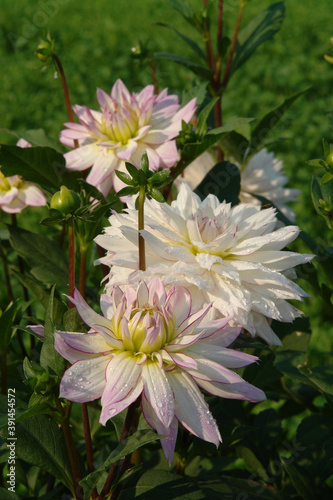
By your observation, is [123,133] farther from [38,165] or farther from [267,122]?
[267,122]

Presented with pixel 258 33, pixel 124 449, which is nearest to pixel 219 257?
pixel 124 449

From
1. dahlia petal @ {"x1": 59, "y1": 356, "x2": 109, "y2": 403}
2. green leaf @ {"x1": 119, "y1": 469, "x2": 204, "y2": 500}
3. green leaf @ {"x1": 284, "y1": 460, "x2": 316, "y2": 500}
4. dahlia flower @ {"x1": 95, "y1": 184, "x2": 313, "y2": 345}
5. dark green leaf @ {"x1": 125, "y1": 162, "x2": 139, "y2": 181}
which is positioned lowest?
green leaf @ {"x1": 284, "y1": 460, "x2": 316, "y2": 500}

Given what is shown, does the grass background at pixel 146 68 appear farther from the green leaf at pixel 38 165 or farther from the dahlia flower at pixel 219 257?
the dahlia flower at pixel 219 257

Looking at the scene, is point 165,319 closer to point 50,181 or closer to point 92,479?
point 92,479

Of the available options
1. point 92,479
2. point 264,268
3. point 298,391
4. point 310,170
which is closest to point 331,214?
point 264,268

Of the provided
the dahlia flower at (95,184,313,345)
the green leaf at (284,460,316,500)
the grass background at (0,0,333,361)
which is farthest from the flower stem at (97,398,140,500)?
the grass background at (0,0,333,361)

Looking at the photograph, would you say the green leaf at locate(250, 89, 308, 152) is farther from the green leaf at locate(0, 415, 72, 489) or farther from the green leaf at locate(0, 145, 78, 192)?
the green leaf at locate(0, 415, 72, 489)
